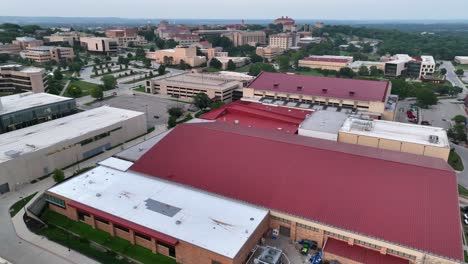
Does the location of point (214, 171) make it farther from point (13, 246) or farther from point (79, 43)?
point (79, 43)

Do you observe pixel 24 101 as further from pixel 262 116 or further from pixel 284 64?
pixel 284 64

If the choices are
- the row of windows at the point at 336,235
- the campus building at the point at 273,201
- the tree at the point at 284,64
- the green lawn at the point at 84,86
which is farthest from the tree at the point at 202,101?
the tree at the point at 284,64

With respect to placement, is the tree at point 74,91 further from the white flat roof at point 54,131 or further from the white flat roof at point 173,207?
the white flat roof at point 173,207

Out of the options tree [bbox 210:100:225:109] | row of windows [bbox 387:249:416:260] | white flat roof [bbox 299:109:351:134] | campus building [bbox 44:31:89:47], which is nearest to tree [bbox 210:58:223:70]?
tree [bbox 210:100:225:109]

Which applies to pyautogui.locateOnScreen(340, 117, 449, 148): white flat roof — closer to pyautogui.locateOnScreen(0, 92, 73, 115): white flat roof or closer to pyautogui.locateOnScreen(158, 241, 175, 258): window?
pyautogui.locateOnScreen(158, 241, 175, 258): window

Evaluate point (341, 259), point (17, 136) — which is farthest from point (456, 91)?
point (17, 136)

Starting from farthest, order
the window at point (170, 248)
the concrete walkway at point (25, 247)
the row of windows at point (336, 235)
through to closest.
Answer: the window at point (170, 248), the row of windows at point (336, 235), the concrete walkway at point (25, 247)
